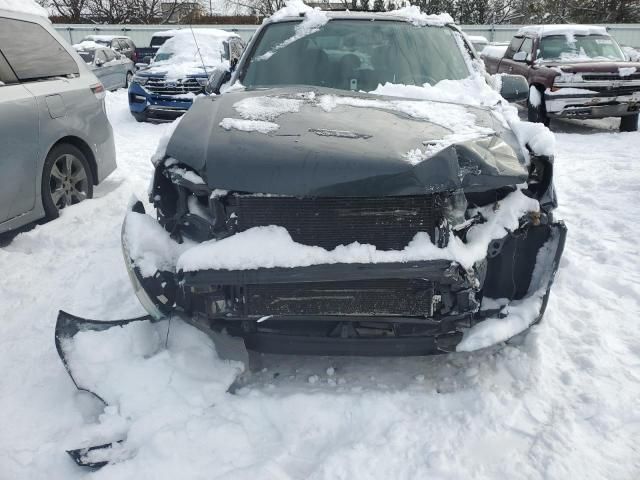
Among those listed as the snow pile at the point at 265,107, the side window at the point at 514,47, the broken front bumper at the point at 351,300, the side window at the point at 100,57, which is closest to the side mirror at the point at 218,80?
the snow pile at the point at 265,107

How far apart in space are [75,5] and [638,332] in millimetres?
43700

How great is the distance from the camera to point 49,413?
2467 millimetres

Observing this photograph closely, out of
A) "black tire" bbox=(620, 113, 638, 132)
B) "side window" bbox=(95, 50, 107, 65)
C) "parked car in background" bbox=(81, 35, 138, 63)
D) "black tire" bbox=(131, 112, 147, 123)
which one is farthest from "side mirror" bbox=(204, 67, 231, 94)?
"parked car in background" bbox=(81, 35, 138, 63)

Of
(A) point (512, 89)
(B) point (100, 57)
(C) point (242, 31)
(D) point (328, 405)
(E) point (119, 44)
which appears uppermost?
(A) point (512, 89)

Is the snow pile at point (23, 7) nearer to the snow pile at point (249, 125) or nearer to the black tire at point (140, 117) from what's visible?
the snow pile at point (249, 125)

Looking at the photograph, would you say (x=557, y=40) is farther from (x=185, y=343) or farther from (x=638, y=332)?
(x=185, y=343)

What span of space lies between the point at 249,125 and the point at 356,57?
62.4 inches

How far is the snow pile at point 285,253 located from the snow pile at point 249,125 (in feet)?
1.74

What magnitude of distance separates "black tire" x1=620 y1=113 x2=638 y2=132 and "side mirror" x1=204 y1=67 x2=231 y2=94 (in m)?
8.23

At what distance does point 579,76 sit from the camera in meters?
9.05

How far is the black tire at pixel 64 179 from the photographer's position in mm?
4449

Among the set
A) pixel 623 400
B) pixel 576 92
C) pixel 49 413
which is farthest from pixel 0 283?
pixel 576 92

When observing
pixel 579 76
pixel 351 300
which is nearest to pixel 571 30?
pixel 579 76

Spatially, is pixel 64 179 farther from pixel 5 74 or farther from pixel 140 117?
pixel 140 117
